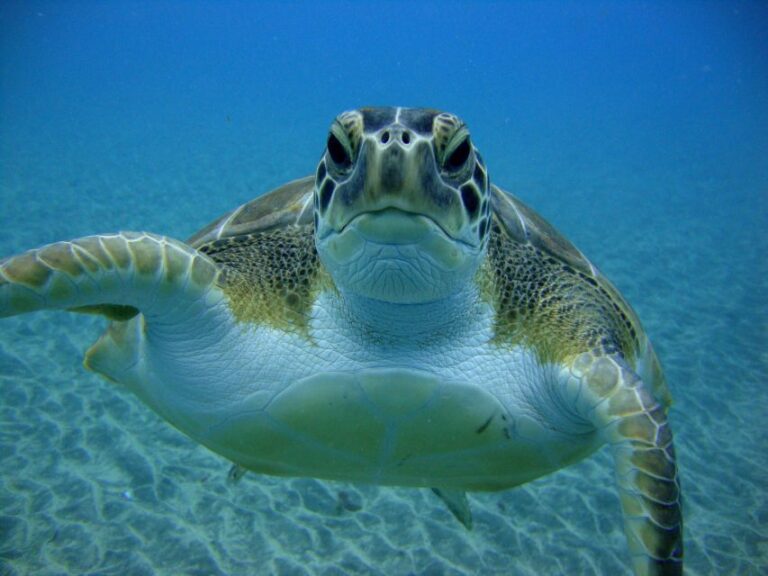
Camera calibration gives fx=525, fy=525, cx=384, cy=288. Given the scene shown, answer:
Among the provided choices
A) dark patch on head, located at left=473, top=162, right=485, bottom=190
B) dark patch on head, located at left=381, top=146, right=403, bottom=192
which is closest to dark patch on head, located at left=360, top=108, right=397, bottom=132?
dark patch on head, located at left=381, top=146, right=403, bottom=192

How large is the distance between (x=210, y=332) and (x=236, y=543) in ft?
7.51

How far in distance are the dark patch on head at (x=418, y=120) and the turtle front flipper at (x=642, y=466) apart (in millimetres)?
1129

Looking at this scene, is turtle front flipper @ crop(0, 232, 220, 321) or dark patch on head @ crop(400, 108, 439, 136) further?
turtle front flipper @ crop(0, 232, 220, 321)

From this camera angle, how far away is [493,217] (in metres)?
2.60

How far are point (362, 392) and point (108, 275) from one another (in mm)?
1125

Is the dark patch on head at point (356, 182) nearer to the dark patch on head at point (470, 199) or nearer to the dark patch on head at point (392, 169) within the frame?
the dark patch on head at point (392, 169)

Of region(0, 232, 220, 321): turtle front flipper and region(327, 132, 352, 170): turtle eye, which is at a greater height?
region(327, 132, 352, 170): turtle eye

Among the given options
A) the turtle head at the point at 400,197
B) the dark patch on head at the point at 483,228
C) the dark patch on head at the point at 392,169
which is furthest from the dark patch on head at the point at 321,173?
the dark patch on head at the point at 483,228

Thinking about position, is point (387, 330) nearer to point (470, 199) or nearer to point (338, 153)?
point (470, 199)

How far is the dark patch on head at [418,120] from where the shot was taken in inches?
60.0

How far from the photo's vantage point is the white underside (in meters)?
2.29

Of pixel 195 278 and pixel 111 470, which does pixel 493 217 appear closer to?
pixel 195 278

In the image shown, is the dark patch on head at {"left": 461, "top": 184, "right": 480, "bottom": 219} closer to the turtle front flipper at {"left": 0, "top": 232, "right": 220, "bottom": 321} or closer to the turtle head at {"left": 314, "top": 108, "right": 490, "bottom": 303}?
the turtle head at {"left": 314, "top": 108, "right": 490, "bottom": 303}

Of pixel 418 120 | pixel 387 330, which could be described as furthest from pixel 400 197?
pixel 387 330
